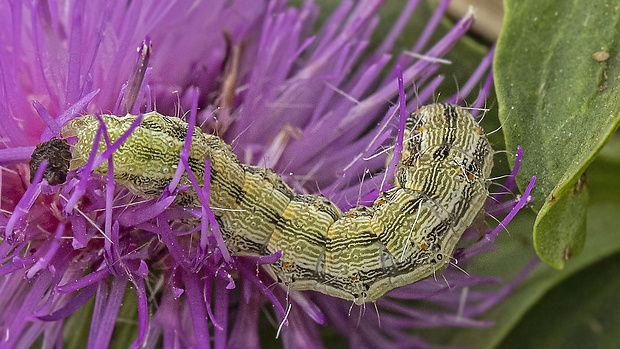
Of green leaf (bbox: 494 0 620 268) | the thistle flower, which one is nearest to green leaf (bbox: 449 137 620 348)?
the thistle flower

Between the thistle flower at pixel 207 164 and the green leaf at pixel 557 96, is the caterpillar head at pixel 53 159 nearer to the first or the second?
the thistle flower at pixel 207 164

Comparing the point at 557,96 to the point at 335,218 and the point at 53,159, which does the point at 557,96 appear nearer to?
the point at 335,218

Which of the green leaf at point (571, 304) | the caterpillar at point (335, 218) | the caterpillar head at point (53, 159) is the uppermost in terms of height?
the caterpillar head at point (53, 159)

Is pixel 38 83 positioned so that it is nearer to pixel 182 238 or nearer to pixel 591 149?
pixel 182 238

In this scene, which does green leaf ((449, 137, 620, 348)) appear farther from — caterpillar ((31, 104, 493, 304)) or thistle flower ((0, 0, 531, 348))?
caterpillar ((31, 104, 493, 304))

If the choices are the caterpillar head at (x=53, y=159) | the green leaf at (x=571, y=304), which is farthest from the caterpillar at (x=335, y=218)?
the green leaf at (x=571, y=304)

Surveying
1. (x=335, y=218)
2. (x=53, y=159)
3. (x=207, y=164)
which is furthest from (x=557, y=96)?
(x=53, y=159)

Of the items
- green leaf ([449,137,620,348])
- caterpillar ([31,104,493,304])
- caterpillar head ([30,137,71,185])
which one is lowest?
green leaf ([449,137,620,348])

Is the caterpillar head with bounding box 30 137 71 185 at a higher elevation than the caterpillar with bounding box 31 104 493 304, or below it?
higher
